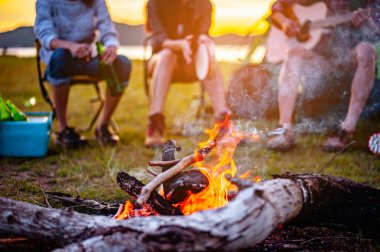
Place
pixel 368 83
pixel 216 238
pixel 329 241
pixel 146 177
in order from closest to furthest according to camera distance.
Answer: pixel 216 238 → pixel 329 241 → pixel 146 177 → pixel 368 83

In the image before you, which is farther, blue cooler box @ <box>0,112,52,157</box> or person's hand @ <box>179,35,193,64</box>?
person's hand @ <box>179,35,193,64</box>

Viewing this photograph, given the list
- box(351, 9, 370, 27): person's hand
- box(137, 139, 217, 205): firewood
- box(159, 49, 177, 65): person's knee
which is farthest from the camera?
box(159, 49, 177, 65): person's knee

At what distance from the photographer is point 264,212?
1.74 meters

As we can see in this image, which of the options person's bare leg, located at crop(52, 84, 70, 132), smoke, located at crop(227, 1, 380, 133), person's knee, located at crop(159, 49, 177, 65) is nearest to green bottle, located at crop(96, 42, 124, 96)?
person's bare leg, located at crop(52, 84, 70, 132)

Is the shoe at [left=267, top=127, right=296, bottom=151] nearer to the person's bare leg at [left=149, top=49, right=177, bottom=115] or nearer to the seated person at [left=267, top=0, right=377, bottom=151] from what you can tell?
the seated person at [left=267, top=0, right=377, bottom=151]

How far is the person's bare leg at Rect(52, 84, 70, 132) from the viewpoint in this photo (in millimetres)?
4742

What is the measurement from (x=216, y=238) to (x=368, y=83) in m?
3.44

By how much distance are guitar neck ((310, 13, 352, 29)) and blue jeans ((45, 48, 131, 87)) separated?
7.50ft

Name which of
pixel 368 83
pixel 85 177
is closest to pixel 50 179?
pixel 85 177

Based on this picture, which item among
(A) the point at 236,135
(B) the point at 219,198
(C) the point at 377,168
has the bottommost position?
(C) the point at 377,168

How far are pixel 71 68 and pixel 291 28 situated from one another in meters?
2.59

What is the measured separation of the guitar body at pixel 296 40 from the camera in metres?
4.81

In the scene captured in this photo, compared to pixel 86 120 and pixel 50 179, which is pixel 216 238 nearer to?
pixel 50 179

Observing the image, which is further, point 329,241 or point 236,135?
Answer: point 236,135
